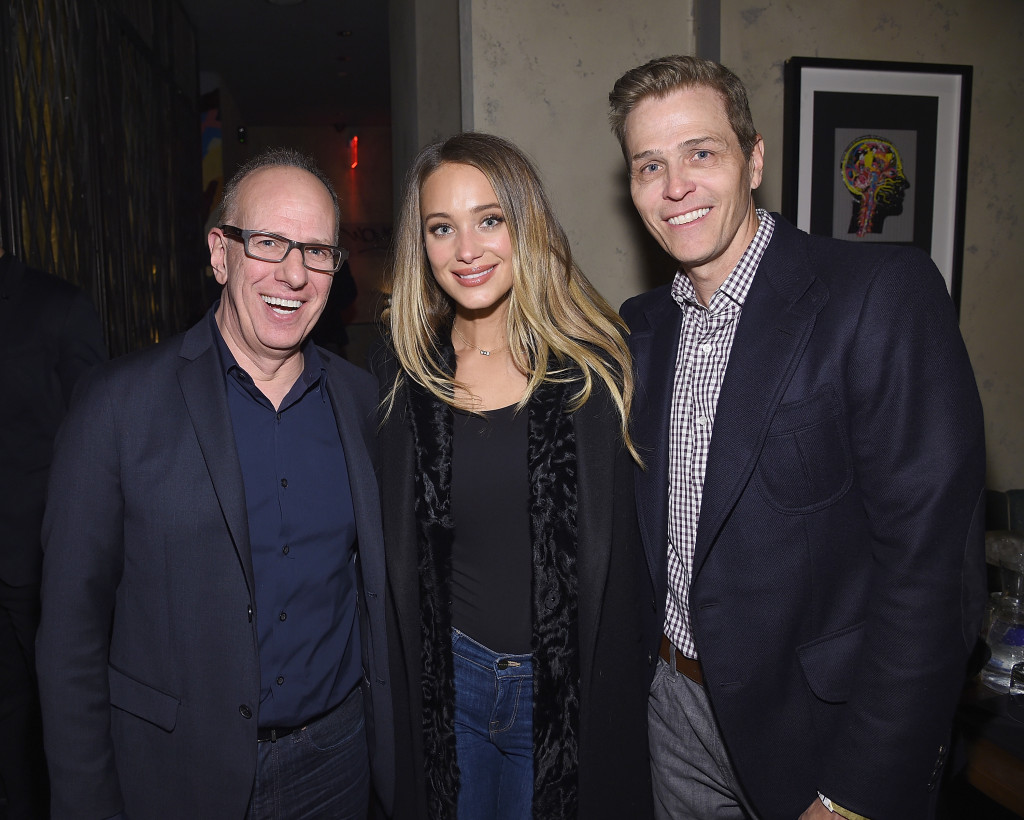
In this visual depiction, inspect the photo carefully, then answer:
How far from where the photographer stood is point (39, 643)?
4.66 feet

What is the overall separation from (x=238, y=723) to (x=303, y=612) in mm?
242

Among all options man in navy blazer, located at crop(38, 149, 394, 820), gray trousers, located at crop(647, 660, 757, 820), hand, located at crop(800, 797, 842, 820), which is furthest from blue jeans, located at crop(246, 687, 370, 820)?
hand, located at crop(800, 797, 842, 820)

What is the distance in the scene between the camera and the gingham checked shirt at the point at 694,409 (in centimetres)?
153

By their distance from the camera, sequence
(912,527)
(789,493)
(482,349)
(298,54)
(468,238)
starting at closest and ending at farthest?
1. (912,527)
2. (789,493)
3. (468,238)
4. (482,349)
5. (298,54)

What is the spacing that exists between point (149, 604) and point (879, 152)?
2.59m

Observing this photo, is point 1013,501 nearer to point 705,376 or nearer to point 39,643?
point 705,376

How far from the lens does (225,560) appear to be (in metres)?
1.44

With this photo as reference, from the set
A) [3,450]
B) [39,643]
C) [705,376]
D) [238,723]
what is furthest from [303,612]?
[3,450]

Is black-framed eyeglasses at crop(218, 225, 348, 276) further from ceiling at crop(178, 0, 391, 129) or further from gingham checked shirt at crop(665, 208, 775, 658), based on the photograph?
ceiling at crop(178, 0, 391, 129)

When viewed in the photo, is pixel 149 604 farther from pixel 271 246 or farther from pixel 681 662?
pixel 681 662

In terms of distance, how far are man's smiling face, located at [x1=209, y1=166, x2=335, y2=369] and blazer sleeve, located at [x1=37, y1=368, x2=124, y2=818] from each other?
32 cm

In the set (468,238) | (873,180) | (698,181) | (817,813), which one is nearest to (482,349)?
(468,238)

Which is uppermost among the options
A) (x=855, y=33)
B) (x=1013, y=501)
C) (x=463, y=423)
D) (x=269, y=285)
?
(x=855, y=33)

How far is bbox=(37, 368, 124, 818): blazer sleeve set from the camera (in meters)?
1.37
